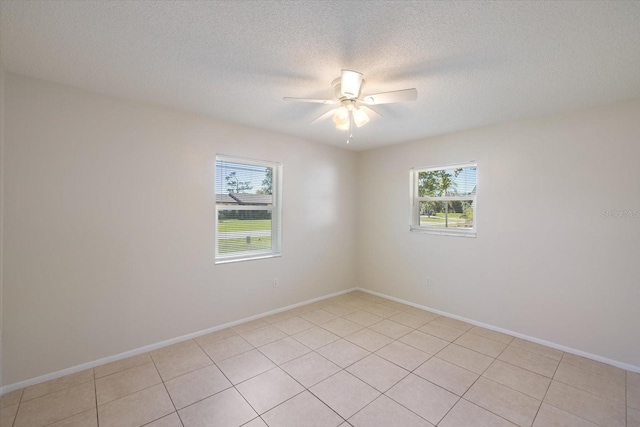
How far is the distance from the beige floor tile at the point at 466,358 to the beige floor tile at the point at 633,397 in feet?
2.84

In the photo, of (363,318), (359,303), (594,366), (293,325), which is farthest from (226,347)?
(594,366)

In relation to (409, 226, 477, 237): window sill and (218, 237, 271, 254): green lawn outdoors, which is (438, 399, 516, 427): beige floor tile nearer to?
(409, 226, 477, 237): window sill

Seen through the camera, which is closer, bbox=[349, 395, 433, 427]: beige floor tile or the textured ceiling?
the textured ceiling

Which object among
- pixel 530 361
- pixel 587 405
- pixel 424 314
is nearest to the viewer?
pixel 587 405

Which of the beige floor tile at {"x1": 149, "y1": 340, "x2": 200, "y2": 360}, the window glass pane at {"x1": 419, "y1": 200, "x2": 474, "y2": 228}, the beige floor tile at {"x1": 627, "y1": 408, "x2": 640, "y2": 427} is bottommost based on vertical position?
the beige floor tile at {"x1": 627, "y1": 408, "x2": 640, "y2": 427}

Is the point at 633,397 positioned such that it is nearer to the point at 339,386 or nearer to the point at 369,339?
the point at 369,339

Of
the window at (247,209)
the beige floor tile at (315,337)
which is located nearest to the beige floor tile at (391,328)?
the beige floor tile at (315,337)

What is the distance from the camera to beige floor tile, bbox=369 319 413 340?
122 inches

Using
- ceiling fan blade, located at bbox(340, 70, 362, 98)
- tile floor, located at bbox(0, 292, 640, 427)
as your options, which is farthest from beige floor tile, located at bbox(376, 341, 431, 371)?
ceiling fan blade, located at bbox(340, 70, 362, 98)

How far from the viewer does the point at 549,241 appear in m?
2.86

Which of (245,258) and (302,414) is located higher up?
(245,258)

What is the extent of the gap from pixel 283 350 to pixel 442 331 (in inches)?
71.9

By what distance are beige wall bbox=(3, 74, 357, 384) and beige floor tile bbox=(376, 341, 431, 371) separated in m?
1.62

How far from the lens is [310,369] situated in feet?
7.90
